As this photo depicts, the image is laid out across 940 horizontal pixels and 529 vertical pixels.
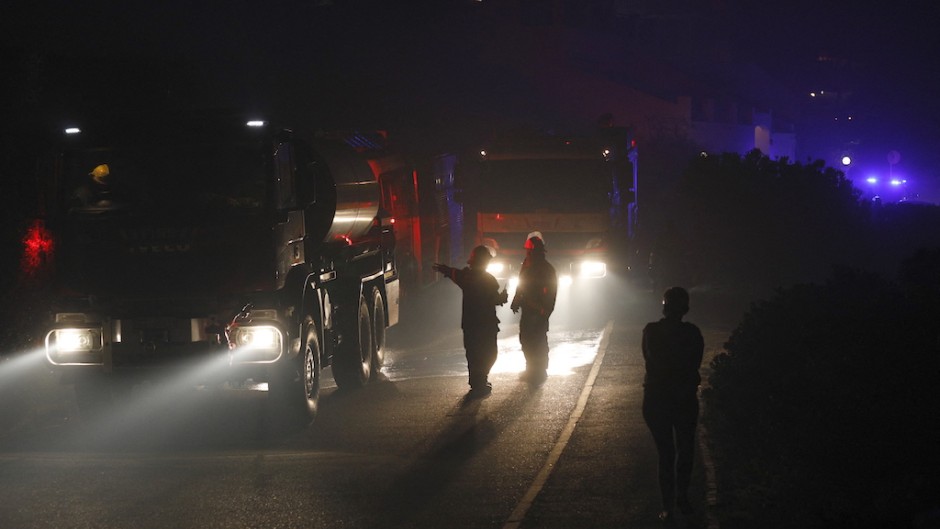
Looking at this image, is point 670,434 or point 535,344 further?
point 535,344

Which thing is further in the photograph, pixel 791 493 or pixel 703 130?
pixel 703 130

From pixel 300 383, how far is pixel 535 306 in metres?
4.43

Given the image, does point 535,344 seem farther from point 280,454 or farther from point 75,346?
point 75,346

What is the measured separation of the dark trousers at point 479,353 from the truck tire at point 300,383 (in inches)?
87.2

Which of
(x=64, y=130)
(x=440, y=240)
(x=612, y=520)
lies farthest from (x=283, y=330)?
(x=440, y=240)

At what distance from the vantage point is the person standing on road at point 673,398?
8.54 metres

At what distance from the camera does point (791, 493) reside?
914cm

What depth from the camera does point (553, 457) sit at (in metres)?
11.0

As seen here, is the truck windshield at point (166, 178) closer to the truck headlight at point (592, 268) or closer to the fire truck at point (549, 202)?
the fire truck at point (549, 202)

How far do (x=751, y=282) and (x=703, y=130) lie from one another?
3327 centimetres

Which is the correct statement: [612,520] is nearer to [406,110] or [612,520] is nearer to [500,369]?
[500,369]

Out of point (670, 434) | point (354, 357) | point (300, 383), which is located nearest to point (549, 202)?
point (354, 357)

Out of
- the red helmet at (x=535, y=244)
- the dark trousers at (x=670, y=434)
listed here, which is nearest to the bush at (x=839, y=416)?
the dark trousers at (x=670, y=434)

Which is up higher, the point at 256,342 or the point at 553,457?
the point at 256,342
